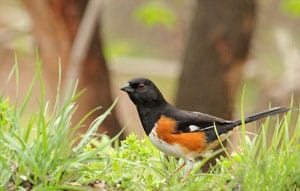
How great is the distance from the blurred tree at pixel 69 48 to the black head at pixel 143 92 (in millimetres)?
3865

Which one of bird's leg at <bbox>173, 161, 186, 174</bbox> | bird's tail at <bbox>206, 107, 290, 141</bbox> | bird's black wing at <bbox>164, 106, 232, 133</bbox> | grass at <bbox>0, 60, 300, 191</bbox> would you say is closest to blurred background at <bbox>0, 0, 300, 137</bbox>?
bird's black wing at <bbox>164, 106, 232, 133</bbox>

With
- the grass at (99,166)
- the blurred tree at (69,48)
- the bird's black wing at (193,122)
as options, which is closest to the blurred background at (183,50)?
the blurred tree at (69,48)

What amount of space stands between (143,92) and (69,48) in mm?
4260

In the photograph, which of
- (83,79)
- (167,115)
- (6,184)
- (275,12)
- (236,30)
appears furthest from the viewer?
(275,12)

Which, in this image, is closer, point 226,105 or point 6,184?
point 6,184

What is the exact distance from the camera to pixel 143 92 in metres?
5.17

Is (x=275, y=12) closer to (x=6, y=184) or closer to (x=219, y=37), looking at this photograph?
(x=219, y=37)

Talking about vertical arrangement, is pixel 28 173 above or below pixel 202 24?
below

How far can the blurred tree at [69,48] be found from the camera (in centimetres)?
919

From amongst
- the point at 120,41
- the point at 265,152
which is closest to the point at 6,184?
the point at 265,152

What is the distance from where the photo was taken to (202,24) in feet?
29.3

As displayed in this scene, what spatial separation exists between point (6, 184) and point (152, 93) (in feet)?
4.33

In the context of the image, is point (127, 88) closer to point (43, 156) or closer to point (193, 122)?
point (193, 122)

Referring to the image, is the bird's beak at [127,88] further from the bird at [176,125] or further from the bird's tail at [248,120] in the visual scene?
the bird's tail at [248,120]
